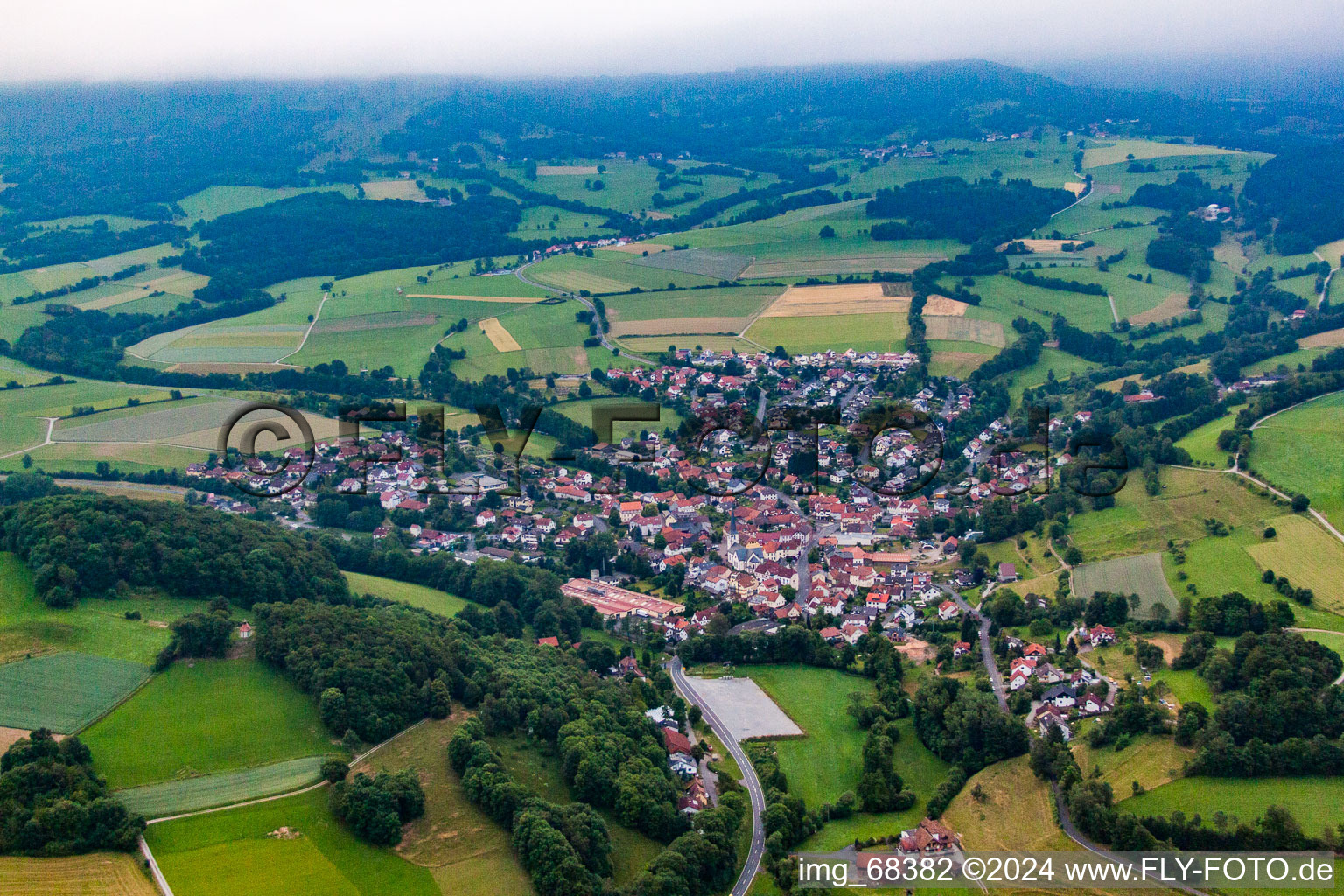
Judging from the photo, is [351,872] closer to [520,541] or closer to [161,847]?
[161,847]

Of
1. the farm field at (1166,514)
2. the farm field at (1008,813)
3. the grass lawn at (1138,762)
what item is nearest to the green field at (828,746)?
the farm field at (1008,813)

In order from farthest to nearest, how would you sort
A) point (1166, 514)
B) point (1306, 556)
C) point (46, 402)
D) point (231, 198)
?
point (231, 198) < point (46, 402) < point (1166, 514) < point (1306, 556)

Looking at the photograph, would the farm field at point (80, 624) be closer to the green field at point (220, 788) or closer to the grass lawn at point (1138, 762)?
the green field at point (220, 788)

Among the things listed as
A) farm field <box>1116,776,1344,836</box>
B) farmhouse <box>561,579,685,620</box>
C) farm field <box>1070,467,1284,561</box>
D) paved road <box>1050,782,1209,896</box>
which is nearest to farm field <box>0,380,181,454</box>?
farmhouse <box>561,579,685,620</box>

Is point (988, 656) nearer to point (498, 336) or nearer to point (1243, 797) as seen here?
point (1243, 797)

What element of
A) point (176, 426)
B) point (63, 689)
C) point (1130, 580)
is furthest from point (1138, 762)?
point (176, 426)
